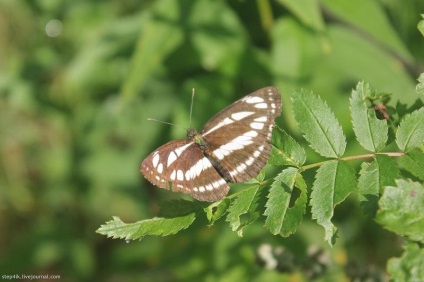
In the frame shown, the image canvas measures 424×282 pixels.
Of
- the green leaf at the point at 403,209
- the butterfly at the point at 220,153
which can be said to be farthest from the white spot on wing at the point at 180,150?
the green leaf at the point at 403,209

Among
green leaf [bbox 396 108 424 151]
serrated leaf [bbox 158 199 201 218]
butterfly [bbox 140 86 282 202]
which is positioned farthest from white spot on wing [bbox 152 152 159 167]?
green leaf [bbox 396 108 424 151]

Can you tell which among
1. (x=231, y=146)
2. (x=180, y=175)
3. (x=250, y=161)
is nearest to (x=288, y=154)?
(x=250, y=161)

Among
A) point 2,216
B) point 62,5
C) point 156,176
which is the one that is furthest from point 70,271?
point 156,176

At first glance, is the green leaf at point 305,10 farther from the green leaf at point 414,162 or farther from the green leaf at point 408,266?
the green leaf at point 408,266

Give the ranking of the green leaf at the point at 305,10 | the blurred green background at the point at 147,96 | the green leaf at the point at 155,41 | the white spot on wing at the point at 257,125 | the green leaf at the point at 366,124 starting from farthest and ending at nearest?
the blurred green background at the point at 147,96 → the green leaf at the point at 155,41 → the green leaf at the point at 305,10 → the white spot on wing at the point at 257,125 → the green leaf at the point at 366,124

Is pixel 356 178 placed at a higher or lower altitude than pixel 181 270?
higher

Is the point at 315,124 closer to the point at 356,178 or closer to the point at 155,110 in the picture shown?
the point at 356,178

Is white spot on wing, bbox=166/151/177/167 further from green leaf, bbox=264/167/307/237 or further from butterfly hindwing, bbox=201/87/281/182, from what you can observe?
green leaf, bbox=264/167/307/237
